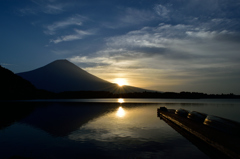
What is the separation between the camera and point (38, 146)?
46.2 ft

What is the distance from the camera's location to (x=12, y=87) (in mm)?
160125

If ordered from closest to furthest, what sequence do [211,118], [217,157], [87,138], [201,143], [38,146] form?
[217,157] → [38,146] → [201,143] → [87,138] → [211,118]

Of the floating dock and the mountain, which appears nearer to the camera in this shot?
the floating dock

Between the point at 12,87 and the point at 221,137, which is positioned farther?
the point at 12,87

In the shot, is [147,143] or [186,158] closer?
[186,158]

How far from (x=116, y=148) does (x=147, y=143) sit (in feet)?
A: 9.62

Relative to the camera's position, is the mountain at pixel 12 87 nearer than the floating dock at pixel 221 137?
No

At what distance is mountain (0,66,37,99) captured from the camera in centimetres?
14724

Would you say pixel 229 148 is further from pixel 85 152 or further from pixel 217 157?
pixel 85 152

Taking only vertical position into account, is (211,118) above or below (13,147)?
above

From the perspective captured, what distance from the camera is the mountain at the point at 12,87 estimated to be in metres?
147

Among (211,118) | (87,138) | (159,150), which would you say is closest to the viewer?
(159,150)

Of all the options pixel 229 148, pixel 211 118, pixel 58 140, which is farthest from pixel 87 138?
pixel 211 118

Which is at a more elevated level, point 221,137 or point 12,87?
point 12,87
